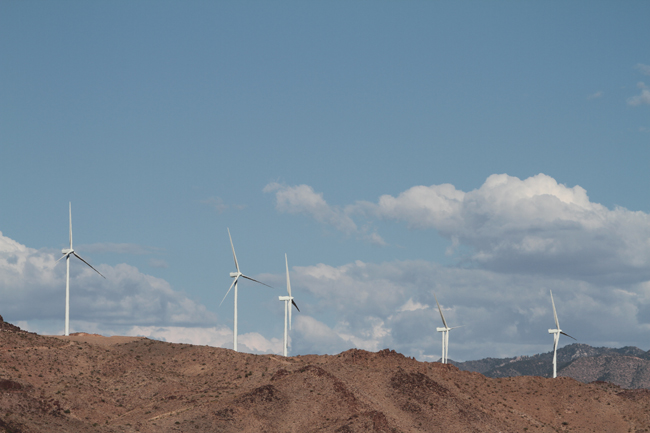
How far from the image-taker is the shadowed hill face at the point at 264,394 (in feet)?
360

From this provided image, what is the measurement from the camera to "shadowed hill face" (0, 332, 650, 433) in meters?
110

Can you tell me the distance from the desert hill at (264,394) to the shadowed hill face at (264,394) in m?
0.22

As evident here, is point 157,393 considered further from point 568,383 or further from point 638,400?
point 638,400

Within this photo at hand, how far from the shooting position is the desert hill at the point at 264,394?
109688mm

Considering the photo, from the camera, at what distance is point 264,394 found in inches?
4653

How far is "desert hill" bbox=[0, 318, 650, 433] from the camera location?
110 meters

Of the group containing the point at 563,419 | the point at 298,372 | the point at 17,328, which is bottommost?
the point at 563,419

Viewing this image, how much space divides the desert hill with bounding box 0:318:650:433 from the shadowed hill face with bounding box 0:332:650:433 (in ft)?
0.71

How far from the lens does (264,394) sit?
11819 centimetres

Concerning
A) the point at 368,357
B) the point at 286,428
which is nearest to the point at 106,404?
Answer: the point at 286,428

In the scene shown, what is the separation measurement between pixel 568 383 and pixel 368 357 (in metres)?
42.8

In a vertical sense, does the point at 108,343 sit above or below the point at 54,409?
above

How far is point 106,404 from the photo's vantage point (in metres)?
116

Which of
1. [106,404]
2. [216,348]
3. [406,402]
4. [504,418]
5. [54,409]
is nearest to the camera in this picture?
[54,409]
